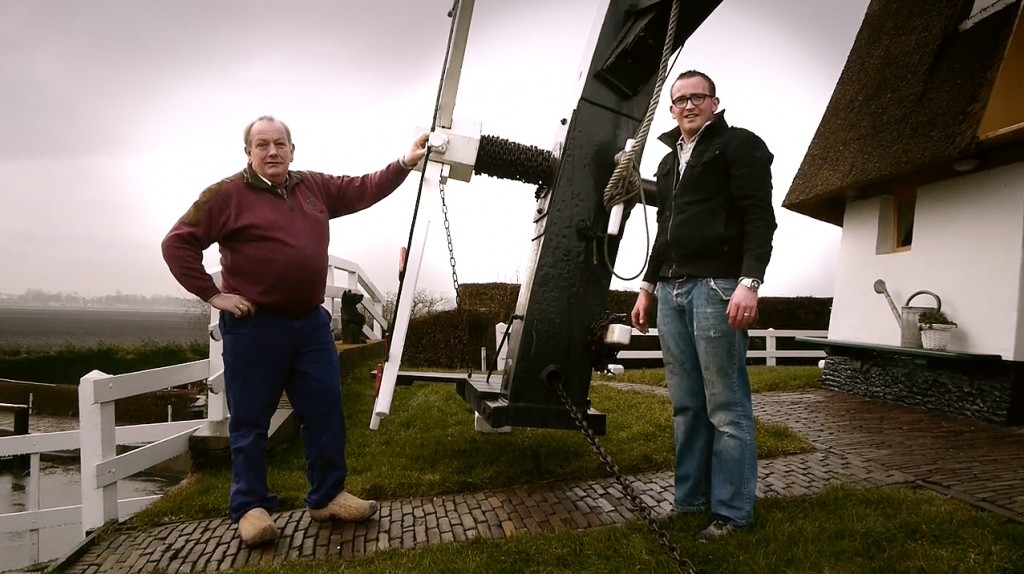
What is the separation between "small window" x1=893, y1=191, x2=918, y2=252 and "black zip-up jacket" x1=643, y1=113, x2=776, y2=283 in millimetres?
6095

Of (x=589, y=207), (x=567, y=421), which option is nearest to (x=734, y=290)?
(x=589, y=207)

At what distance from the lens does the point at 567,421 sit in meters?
3.21

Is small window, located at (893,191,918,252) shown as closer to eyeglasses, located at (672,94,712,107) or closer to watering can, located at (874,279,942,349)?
watering can, located at (874,279,942,349)

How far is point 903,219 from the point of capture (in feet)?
24.6

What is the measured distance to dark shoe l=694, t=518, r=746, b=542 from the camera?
261 centimetres

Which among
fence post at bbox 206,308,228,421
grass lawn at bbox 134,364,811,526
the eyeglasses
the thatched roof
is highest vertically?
the thatched roof

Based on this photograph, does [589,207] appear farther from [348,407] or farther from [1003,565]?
[348,407]

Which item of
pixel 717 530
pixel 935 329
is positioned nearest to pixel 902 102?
pixel 935 329

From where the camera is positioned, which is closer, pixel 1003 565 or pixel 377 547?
pixel 1003 565

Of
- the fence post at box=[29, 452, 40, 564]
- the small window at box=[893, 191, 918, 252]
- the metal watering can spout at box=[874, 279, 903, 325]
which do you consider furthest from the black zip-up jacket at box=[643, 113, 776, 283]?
the fence post at box=[29, 452, 40, 564]

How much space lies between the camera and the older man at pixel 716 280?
259 centimetres

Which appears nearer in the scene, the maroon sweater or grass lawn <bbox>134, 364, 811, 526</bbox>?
the maroon sweater

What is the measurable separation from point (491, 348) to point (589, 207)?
32.3 feet

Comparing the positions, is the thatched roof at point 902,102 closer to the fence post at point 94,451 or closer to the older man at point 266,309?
the older man at point 266,309
